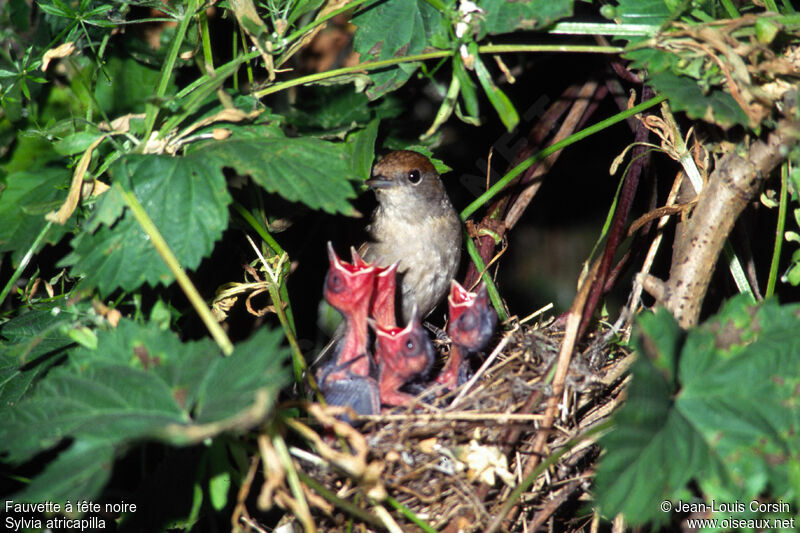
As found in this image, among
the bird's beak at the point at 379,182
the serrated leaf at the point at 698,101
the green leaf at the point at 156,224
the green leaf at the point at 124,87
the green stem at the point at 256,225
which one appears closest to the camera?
the green leaf at the point at 156,224

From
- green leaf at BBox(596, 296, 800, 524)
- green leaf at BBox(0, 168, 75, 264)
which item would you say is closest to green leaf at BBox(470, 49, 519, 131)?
green leaf at BBox(596, 296, 800, 524)

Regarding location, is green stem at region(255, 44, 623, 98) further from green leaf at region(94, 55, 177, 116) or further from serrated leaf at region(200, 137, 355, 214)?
green leaf at region(94, 55, 177, 116)

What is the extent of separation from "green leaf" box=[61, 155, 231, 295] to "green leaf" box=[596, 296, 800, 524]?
1081mm

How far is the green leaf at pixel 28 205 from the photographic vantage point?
76.6 inches

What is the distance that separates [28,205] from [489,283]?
1662 mm

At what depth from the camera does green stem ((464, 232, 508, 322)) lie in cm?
268

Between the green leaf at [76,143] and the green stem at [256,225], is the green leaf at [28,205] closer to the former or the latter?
the green leaf at [76,143]

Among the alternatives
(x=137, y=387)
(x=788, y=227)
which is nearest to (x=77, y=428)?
(x=137, y=387)

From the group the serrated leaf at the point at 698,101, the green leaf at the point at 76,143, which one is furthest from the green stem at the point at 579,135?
the green leaf at the point at 76,143

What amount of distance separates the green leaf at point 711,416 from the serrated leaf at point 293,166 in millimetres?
874

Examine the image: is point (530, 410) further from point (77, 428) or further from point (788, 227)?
point (788, 227)

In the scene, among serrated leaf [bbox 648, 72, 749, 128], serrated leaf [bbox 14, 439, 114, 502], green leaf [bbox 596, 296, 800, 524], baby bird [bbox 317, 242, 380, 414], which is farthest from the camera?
baby bird [bbox 317, 242, 380, 414]

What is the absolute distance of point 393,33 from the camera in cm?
217

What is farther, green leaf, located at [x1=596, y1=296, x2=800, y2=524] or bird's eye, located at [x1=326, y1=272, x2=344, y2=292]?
bird's eye, located at [x1=326, y1=272, x2=344, y2=292]
